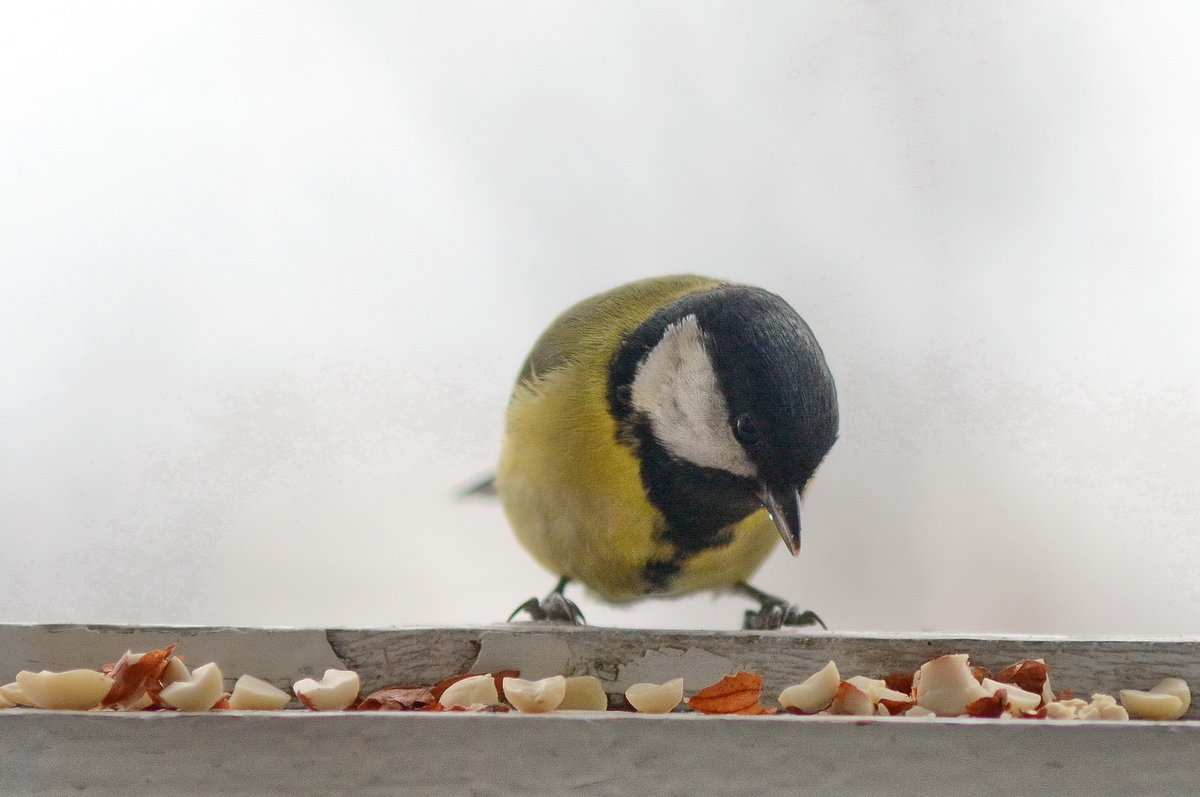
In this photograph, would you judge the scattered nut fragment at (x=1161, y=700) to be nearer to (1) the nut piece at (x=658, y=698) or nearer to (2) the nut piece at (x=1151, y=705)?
(2) the nut piece at (x=1151, y=705)

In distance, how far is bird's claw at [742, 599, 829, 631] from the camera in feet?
4.23

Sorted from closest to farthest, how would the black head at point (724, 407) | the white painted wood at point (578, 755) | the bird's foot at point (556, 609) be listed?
the white painted wood at point (578, 755) < the black head at point (724, 407) < the bird's foot at point (556, 609)

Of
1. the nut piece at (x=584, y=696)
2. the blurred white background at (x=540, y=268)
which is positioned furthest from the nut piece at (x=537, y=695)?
the blurred white background at (x=540, y=268)

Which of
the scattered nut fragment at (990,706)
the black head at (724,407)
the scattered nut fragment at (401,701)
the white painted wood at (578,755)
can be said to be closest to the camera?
the white painted wood at (578,755)

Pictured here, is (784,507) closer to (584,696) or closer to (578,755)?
(584,696)

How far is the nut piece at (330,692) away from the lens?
0.68m

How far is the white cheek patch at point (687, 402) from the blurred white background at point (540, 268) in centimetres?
43

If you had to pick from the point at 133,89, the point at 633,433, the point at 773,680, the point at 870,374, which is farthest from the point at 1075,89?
the point at 133,89

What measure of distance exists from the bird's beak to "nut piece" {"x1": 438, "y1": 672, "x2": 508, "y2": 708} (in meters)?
0.35

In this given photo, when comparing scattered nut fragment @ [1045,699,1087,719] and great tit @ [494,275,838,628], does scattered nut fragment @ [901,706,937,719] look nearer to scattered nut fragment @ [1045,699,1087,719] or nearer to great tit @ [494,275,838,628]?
scattered nut fragment @ [1045,699,1087,719]

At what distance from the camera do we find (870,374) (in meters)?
1.59

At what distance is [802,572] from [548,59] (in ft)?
2.91

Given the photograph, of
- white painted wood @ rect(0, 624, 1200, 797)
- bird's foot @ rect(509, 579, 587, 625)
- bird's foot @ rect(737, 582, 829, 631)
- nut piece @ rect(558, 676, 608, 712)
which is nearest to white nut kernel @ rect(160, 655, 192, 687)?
white painted wood @ rect(0, 624, 1200, 797)

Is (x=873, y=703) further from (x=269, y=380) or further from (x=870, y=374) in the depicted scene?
(x=269, y=380)
